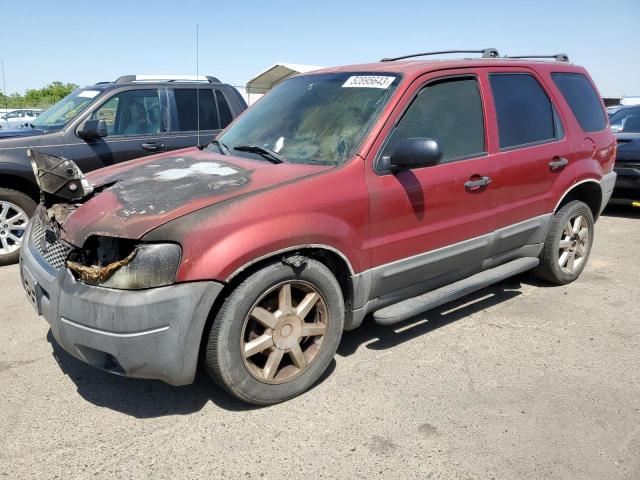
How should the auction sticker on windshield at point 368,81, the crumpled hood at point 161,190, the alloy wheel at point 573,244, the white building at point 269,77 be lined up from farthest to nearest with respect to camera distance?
the white building at point 269,77
the alloy wheel at point 573,244
the auction sticker on windshield at point 368,81
the crumpled hood at point 161,190

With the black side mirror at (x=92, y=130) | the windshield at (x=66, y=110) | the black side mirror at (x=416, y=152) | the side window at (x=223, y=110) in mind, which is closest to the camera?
the black side mirror at (x=416, y=152)

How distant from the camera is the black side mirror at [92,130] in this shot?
5516 millimetres

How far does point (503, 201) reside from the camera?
386 centimetres

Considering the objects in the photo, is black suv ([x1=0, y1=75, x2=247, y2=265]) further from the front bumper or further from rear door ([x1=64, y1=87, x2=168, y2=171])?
the front bumper

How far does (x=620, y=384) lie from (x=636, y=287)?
2.04 m

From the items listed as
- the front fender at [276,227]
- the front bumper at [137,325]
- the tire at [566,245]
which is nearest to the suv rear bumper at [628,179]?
the tire at [566,245]

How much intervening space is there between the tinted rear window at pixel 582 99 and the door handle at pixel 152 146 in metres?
4.00

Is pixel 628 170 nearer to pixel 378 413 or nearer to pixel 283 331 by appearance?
pixel 378 413

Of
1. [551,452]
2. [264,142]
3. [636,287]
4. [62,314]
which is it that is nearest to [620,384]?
[551,452]

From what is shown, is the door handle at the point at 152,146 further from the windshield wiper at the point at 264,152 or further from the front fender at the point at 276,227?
the front fender at the point at 276,227

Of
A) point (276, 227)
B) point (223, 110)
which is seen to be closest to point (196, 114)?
point (223, 110)

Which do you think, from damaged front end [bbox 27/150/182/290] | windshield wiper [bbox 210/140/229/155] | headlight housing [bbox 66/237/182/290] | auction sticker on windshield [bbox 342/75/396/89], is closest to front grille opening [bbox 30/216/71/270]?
damaged front end [bbox 27/150/182/290]

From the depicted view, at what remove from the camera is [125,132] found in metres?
5.92

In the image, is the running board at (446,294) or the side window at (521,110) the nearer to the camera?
the running board at (446,294)
